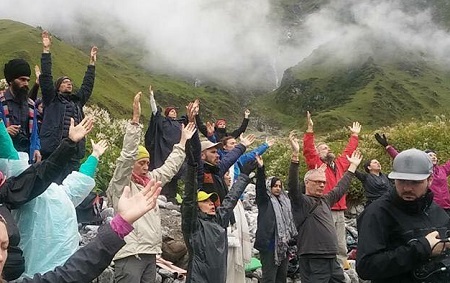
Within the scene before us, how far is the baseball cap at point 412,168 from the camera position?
4.10 m

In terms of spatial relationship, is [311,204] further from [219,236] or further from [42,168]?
[42,168]

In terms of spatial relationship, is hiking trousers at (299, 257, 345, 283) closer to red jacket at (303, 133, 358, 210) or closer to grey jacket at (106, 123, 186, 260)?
red jacket at (303, 133, 358, 210)

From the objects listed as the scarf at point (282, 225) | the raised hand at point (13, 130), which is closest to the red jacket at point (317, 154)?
the scarf at point (282, 225)

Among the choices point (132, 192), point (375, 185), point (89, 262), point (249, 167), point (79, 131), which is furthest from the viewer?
point (375, 185)

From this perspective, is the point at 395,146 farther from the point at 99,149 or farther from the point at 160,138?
the point at 99,149

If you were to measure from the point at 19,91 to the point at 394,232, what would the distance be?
19.8ft

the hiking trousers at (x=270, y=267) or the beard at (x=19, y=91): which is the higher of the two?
the beard at (x=19, y=91)

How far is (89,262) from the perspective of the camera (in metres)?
3.36

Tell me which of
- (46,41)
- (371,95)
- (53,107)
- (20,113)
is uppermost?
(371,95)

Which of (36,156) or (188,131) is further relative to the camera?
(36,156)

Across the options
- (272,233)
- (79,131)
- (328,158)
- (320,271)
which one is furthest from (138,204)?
(328,158)

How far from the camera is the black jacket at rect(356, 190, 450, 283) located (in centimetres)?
402

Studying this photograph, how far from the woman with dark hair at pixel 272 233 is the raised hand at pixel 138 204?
4860mm

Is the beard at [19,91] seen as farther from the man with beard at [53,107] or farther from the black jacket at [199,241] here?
the black jacket at [199,241]
